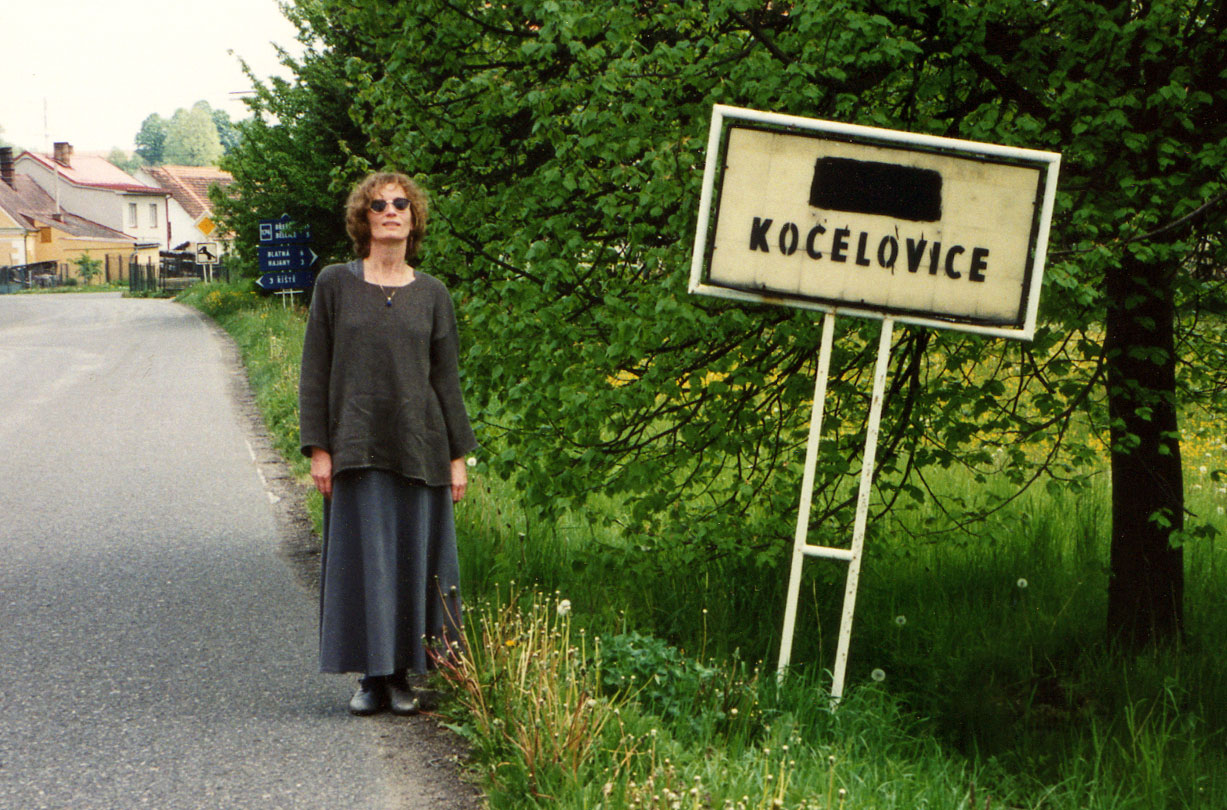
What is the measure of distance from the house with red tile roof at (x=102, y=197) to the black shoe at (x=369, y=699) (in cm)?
8862

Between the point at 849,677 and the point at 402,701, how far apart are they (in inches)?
97.8

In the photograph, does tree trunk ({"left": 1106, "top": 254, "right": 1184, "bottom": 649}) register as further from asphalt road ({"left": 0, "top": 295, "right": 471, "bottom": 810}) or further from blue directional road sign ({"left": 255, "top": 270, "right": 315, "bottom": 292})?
blue directional road sign ({"left": 255, "top": 270, "right": 315, "bottom": 292})

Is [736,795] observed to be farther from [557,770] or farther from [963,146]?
[963,146]

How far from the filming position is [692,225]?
211 inches

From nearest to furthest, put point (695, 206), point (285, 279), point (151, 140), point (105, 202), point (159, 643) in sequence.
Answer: point (695, 206), point (159, 643), point (285, 279), point (105, 202), point (151, 140)

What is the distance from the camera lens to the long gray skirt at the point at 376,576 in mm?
4699

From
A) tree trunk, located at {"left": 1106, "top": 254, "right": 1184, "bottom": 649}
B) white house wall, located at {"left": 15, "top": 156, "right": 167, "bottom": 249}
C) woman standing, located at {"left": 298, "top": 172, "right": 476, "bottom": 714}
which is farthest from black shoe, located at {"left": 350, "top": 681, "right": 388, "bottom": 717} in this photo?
white house wall, located at {"left": 15, "top": 156, "right": 167, "bottom": 249}

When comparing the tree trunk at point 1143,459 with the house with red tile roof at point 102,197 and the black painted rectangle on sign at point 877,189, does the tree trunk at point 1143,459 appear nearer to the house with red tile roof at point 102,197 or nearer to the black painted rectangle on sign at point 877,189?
A: the black painted rectangle on sign at point 877,189

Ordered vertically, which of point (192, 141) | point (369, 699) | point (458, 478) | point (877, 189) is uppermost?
point (192, 141)

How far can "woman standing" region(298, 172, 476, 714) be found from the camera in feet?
15.4

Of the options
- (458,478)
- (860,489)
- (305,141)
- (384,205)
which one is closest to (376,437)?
(458,478)

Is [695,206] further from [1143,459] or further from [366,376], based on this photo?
[1143,459]

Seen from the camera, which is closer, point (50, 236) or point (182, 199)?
point (50, 236)

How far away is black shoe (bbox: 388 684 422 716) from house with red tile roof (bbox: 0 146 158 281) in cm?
7295
